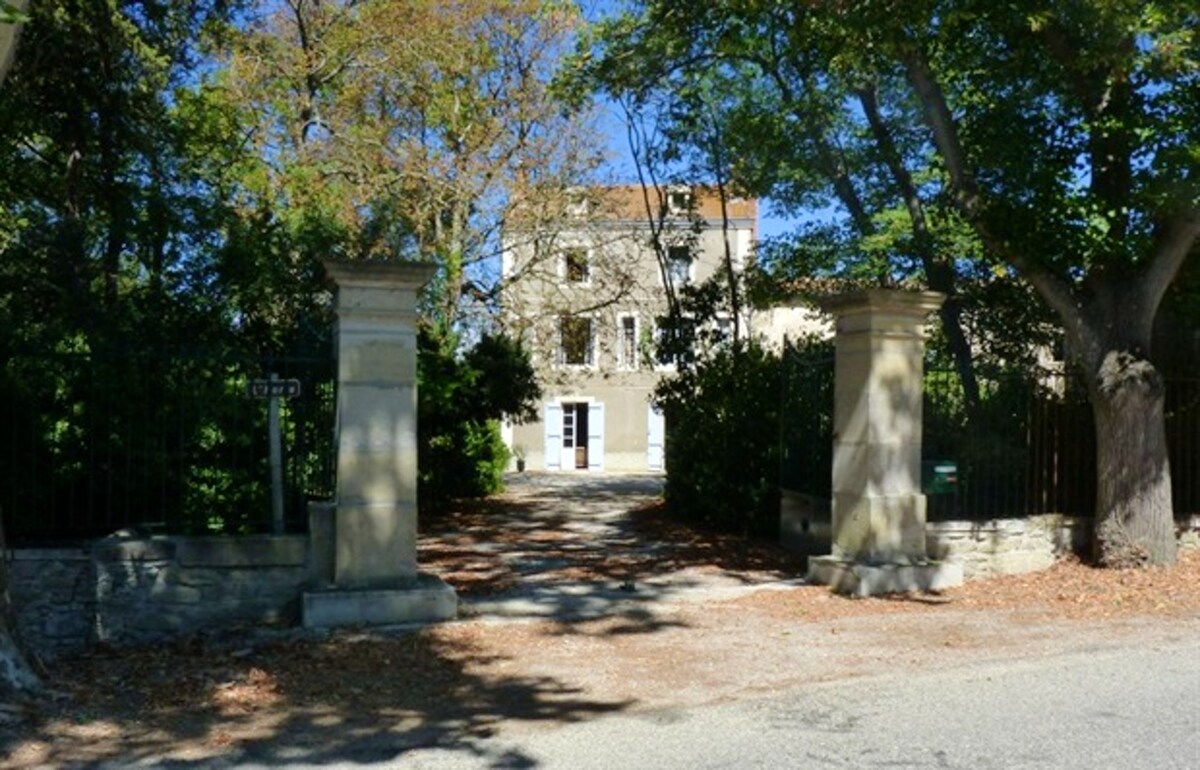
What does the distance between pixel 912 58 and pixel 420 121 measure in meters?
13.2

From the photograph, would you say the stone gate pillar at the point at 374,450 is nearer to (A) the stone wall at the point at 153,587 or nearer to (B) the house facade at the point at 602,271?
(A) the stone wall at the point at 153,587

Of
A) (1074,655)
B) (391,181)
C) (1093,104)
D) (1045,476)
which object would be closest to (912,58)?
(1093,104)

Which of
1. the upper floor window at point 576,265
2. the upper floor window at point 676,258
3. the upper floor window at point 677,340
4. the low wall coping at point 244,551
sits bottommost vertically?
the low wall coping at point 244,551

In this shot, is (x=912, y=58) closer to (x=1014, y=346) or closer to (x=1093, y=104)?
(x=1093, y=104)

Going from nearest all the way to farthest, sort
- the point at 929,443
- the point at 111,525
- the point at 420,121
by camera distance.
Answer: the point at 111,525, the point at 929,443, the point at 420,121

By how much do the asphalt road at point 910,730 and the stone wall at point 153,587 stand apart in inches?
124

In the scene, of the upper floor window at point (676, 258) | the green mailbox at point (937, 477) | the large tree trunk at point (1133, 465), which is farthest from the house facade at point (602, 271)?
the large tree trunk at point (1133, 465)

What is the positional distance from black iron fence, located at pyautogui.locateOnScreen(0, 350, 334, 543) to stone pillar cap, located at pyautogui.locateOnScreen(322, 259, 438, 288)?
81 cm

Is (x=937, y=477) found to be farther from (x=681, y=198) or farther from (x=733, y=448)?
(x=681, y=198)

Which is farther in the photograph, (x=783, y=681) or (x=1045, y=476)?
(x=1045, y=476)

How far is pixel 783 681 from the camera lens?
22.7ft

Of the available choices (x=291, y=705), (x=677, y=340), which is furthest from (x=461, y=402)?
(x=291, y=705)

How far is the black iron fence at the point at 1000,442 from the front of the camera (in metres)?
11.1

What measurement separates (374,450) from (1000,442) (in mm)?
6291
